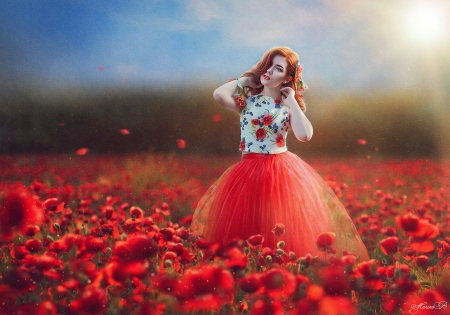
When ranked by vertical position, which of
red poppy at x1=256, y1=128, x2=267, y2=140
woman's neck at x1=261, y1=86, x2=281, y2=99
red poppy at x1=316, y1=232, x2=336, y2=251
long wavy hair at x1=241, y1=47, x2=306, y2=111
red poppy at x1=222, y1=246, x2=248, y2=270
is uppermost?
long wavy hair at x1=241, y1=47, x2=306, y2=111

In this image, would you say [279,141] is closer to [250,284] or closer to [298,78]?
[298,78]

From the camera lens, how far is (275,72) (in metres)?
1.91

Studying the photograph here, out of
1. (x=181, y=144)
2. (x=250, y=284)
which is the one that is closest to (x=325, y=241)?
(x=250, y=284)

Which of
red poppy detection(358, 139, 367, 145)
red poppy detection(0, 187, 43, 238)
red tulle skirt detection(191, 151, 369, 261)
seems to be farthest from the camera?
red poppy detection(358, 139, 367, 145)

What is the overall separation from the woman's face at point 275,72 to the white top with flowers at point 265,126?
7 centimetres

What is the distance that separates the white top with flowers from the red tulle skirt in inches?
1.5

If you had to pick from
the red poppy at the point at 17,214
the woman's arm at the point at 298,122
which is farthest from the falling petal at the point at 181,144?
the red poppy at the point at 17,214

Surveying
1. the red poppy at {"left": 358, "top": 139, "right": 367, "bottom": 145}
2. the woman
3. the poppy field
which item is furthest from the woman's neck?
the red poppy at {"left": 358, "top": 139, "right": 367, "bottom": 145}

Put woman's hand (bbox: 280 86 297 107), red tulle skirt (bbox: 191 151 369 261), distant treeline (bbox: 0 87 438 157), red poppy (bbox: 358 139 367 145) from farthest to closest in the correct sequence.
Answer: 1. red poppy (bbox: 358 139 367 145)
2. distant treeline (bbox: 0 87 438 157)
3. woman's hand (bbox: 280 86 297 107)
4. red tulle skirt (bbox: 191 151 369 261)

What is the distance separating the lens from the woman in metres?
1.79

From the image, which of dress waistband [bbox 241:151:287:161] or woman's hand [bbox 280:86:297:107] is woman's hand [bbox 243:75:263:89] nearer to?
Answer: woman's hand [bbox 280:86:297:107]

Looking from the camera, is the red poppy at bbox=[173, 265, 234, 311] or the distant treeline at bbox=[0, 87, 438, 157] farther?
the distant treeline at bbox=[0, 87, 438, 157]

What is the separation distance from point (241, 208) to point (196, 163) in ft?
3.69

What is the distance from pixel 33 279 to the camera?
117 cm
